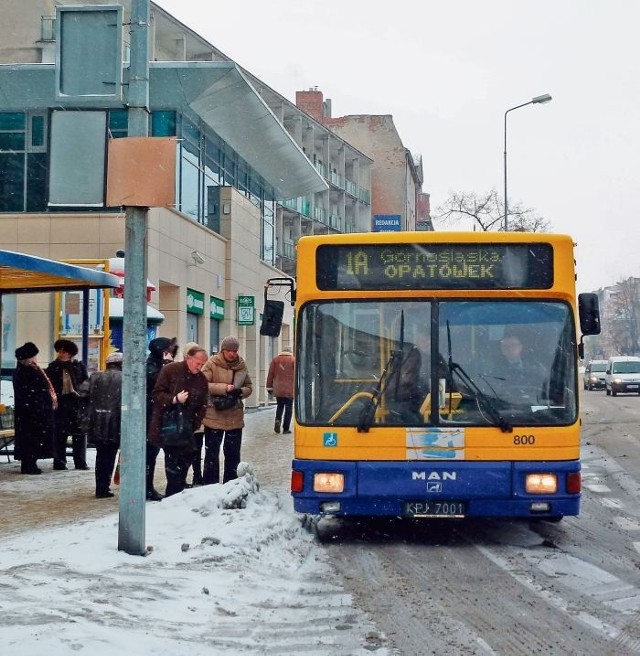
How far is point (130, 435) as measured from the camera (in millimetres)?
7973

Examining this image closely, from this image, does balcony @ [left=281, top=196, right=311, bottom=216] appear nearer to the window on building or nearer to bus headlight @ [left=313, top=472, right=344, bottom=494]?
the window on building

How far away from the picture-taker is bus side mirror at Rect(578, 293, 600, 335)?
9.66 metres

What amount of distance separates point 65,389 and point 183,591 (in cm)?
856

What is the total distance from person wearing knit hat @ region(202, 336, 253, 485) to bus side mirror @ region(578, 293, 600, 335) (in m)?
3.96

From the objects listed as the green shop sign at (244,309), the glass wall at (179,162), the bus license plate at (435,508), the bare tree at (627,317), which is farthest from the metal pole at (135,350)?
the bare tree at (627,317)

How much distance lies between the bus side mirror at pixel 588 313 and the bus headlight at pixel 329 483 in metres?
2.53

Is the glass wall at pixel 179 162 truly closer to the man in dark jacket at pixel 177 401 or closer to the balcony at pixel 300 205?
the man in dark jacket at pixel 177 401

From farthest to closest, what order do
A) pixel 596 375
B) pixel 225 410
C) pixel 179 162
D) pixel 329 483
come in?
pixel 596 375, pixel 179 162, pixel 225 410, pixel 329 483

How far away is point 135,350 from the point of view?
7.95m

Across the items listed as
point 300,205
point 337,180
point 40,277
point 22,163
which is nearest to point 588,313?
point 40,277

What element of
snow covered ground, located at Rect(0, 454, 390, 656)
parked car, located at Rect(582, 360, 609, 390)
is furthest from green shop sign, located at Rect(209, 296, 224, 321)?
parked car, located at Rect(582, 360, 609, 390)

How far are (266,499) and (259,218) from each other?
28924 millimetres

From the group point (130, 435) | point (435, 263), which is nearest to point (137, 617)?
point (130, 435)

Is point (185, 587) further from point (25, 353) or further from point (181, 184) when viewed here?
point (181, 184)
